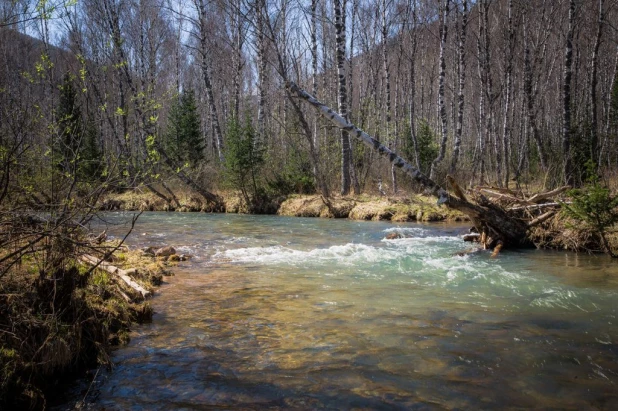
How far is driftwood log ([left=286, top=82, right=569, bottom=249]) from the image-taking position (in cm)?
953

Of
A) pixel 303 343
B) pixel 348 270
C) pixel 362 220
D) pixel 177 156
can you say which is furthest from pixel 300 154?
pixel 303 343

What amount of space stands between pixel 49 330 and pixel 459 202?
27.4 ft

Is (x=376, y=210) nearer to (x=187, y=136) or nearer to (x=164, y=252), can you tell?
(x=164, y=252)

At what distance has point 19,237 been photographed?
362 centimetres

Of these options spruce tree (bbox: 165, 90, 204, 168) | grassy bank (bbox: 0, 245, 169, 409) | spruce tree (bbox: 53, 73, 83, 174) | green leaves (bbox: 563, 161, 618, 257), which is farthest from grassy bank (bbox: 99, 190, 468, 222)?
grassy bank (bbox: 0, 245, 169, 409)

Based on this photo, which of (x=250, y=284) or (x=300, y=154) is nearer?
(x=250, y=284)

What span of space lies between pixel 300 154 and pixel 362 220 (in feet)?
19.3

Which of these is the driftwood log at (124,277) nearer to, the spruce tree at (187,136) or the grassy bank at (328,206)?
the grassy bank at (328,206)

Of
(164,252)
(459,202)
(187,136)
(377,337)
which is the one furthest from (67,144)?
(187,136)

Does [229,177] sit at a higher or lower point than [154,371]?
higher

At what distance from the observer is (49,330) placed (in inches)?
138

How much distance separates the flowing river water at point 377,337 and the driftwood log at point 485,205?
1.42 meters

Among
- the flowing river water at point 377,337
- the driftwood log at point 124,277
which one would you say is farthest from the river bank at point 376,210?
the driftwood log at point 124,277

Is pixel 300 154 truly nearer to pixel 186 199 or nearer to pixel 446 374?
pixel 186 199
